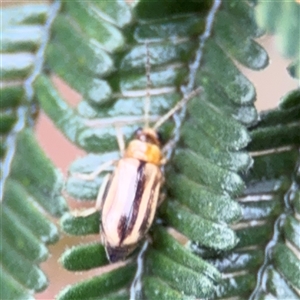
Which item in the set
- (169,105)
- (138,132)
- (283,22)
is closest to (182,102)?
(169,105)

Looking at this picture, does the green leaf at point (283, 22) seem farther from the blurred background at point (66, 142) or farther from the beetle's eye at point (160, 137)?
the blurred background at point (66, 142)

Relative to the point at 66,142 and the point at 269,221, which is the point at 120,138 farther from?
the point at 66,142

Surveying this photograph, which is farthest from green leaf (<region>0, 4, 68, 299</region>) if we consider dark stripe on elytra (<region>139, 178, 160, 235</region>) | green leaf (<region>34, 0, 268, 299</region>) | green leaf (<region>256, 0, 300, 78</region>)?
green leaf (<region>256, 0, 300, 78</region>)

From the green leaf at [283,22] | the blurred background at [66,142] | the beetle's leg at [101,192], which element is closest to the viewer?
the green leaf at [283,22]

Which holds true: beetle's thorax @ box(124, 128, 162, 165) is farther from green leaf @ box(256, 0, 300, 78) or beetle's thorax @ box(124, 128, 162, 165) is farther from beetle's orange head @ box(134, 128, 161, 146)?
green leaf @ box(256, 0, 300, 78)

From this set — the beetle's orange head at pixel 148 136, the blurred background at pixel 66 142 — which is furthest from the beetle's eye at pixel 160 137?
the blurred background at pixel 66 142

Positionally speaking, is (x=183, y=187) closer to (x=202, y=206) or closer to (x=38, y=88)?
(x=202, y=206)
